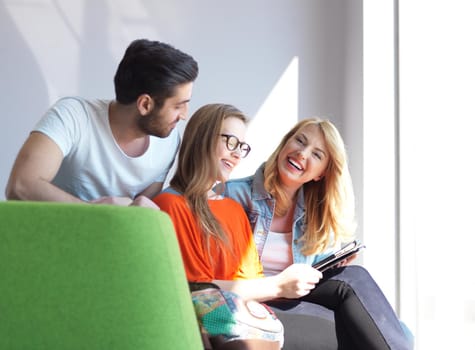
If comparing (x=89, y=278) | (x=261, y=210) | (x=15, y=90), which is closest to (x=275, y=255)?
(x=261, y=210)

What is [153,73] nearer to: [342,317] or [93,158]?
[93,158]

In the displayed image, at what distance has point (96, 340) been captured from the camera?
102 centimetres

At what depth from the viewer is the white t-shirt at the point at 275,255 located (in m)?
2.56

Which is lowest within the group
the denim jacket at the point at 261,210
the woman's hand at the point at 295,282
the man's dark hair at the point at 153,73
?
the woman's hand at the point at 295,282

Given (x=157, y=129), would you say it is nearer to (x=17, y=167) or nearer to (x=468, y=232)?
(x=17, y=167)

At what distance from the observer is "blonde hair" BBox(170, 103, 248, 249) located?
2188mm

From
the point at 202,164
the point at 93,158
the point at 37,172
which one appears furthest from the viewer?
the point at 93,158

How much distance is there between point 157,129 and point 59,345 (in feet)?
4.68

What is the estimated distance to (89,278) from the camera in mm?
1007

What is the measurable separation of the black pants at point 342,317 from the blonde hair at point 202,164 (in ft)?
1.16

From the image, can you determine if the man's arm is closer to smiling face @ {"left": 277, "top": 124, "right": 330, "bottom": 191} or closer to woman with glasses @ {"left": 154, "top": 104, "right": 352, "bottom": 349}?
woman with glasses @ {"left": 154, "top": 104, "right": 352, "bottom": 349}

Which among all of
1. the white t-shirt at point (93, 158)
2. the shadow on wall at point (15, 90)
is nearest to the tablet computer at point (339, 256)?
the white t-shirt at point (93, 158)

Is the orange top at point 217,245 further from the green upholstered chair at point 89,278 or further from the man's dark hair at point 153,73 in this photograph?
the green upholstered chair at point 89,278

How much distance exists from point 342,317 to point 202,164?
0.64m
